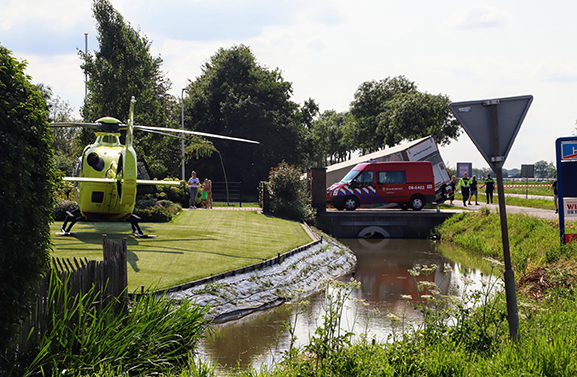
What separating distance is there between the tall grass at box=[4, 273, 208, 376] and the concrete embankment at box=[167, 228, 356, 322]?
4.37 feet

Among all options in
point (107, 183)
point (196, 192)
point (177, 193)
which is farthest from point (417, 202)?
point (107, 183)

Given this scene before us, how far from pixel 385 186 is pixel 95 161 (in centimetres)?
1545

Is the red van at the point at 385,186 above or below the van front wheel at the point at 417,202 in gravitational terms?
above

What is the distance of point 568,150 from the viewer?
36.0ft

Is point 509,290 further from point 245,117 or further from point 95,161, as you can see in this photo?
point 245,117

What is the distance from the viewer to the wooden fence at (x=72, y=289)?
494cm

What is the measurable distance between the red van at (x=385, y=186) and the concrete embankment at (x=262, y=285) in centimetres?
1045

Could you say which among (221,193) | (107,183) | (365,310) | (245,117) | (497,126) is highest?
(245,117)

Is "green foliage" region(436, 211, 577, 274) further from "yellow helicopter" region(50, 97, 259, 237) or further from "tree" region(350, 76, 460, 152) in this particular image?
"tree" region(350, 76, 460, 152)

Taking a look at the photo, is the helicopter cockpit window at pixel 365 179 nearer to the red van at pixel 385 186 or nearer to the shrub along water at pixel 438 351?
the red van at pixel 385 186

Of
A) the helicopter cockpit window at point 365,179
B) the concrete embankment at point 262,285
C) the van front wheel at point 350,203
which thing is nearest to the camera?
the concrete embankment at point 262,285

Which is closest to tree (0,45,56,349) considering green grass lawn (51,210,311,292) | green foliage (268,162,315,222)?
green grass lawn (51,210,311,292)

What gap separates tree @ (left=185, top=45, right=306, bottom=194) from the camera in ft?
140

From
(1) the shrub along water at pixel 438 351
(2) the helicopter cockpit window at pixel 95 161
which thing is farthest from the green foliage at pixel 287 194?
(1) the shrub along water at pixel 438 351
